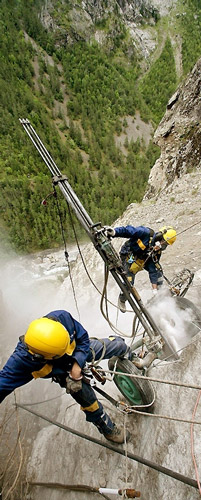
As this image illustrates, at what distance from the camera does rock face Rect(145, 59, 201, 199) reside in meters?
13.0

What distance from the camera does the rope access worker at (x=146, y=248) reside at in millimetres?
4867

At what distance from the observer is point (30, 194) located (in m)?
58.5

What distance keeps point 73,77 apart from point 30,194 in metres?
59.9

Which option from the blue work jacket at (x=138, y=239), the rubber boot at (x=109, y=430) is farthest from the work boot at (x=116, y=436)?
the blue work jacket at (x=138, y=239)

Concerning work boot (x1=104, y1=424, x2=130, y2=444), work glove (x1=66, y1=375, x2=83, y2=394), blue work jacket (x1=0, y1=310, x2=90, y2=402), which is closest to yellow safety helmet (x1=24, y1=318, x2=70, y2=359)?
blue work jacket (x1=0, y1=310, x2=90, y2=402)

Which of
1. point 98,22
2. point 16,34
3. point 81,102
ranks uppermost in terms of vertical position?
point 16,34

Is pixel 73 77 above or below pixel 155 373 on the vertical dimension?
above

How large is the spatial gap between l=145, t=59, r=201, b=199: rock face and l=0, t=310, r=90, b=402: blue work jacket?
11.6 metres

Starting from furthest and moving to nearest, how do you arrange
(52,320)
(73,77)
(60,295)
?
(73,77)
(60,295)
(52,320)

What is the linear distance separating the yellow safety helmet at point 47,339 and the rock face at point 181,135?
11929mm

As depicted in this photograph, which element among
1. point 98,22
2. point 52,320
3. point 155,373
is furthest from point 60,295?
point 98,22

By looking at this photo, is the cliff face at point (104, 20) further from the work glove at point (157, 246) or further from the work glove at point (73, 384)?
the work glove at point (73, 384)

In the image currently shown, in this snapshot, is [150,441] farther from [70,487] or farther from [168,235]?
[168,235]

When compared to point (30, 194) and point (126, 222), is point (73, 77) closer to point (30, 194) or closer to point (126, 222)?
point (30, 194)
